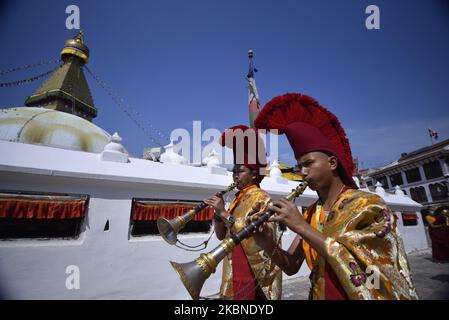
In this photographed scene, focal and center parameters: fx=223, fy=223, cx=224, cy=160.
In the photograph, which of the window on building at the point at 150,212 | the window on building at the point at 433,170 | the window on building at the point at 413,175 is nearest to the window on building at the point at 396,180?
the window on building at the point at 413,175

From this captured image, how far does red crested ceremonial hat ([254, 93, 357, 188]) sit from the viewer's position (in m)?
1.83

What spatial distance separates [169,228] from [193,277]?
145 cm

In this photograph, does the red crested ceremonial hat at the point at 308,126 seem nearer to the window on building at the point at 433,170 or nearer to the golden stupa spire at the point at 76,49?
the golden stupa spire at the point at 76,49

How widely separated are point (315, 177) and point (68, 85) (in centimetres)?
2323

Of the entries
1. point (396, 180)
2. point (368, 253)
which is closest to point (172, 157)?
point (368, 253)

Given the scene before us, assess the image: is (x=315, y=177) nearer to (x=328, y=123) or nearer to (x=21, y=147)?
(x=328, y=123)

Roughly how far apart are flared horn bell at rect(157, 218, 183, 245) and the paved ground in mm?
4317

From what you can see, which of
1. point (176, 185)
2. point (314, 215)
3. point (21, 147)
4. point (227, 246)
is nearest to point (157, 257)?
point (176, 185)

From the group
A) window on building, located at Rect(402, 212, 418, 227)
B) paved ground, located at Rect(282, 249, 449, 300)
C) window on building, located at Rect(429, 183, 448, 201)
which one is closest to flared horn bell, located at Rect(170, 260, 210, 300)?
paved ground, located at Rect(282, 249, 449, 300)

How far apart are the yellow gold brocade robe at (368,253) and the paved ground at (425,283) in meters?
5.24

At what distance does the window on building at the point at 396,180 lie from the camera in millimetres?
32747

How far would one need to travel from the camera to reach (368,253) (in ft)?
4.19

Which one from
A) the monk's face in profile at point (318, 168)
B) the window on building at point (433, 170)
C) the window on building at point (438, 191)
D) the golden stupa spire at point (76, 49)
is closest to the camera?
the monk's face in profile at point (318, 168)

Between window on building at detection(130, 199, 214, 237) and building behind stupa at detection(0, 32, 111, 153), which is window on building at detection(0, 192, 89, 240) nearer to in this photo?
window on building at detection(130, 199, 214, 237)
